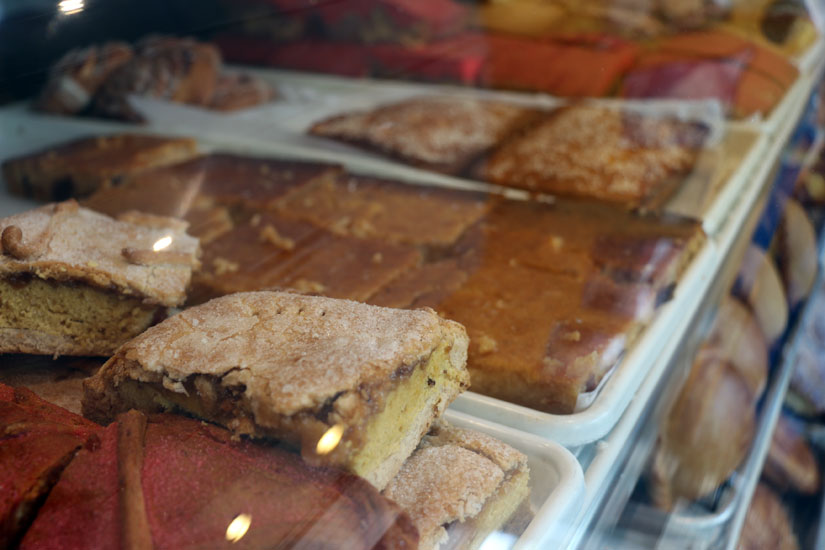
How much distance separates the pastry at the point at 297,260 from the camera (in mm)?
1407

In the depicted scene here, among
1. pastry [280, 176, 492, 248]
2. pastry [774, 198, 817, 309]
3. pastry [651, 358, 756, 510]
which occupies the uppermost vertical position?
pastry [280, 176, 492, 248]

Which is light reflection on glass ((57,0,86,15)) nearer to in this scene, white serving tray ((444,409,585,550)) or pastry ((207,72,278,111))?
white serving tray ((444,409,585,550))

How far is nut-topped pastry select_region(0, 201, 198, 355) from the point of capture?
0.98 metres

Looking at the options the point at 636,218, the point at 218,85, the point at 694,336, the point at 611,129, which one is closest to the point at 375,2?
the point at 218,85

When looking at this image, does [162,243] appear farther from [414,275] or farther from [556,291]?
[556,291]

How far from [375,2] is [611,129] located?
1.07m

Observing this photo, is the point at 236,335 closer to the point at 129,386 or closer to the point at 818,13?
the point at 129,386

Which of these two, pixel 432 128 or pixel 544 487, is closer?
pixel 544 487

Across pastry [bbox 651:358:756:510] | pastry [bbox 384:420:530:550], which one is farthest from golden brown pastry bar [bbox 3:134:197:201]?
pastry [bbox 651:358:756:510]

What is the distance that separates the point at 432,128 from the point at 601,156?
0.63 meters

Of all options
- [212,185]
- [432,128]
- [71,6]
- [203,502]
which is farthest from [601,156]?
[203,502]

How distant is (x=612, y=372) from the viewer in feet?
4.31

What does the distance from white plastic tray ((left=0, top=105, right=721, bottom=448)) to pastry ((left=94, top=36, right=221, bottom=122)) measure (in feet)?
0.38

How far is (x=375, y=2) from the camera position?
2836 millimetres
